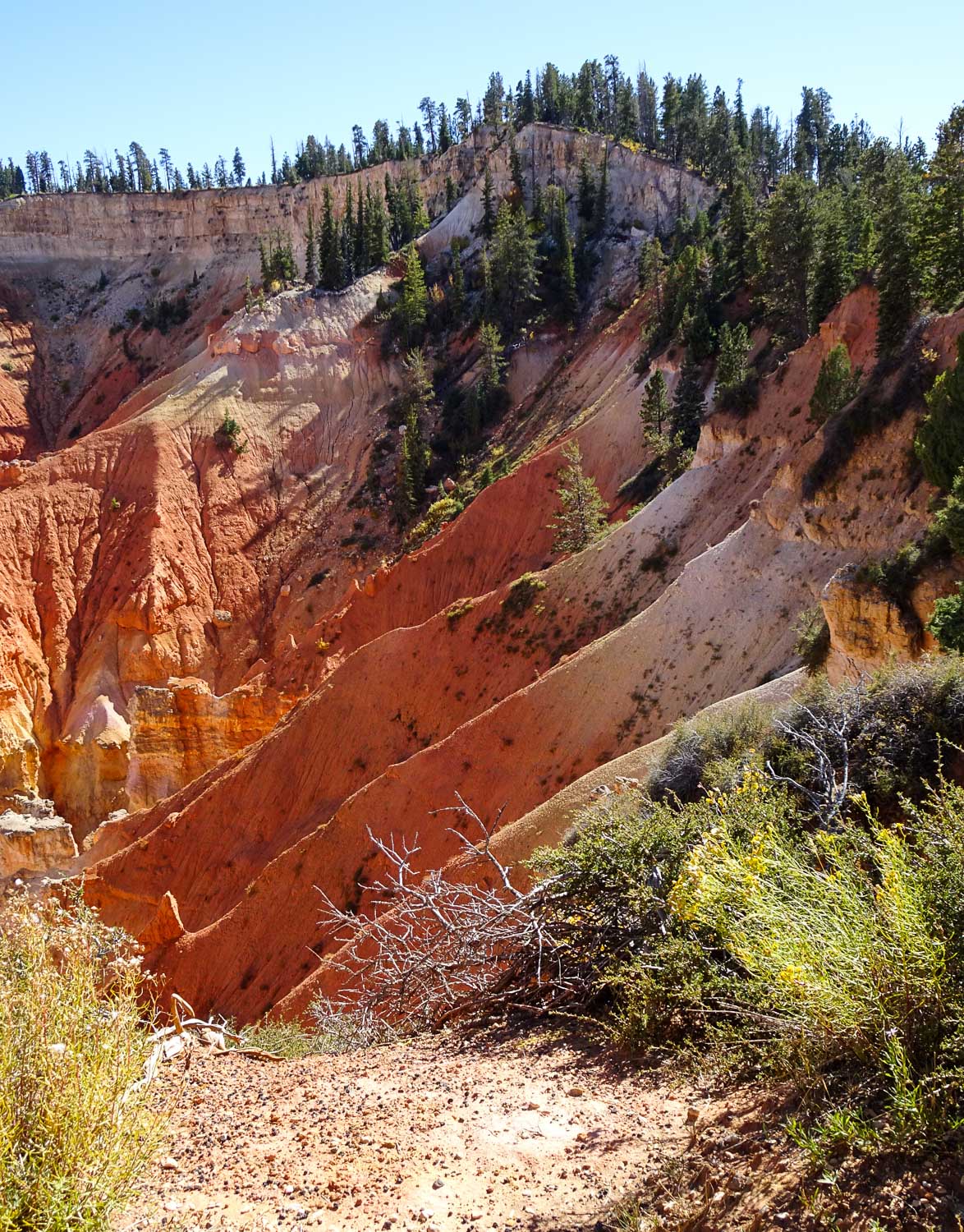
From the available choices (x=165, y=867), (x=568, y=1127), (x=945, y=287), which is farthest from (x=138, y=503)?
(x=568, y=1127)

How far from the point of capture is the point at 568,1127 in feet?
18.9

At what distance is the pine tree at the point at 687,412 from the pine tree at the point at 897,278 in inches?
396

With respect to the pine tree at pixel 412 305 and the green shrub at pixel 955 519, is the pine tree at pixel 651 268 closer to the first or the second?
the pine tree at pixel 412 305

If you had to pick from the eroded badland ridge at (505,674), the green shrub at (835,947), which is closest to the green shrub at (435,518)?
the eroded badland ridge at (505,674)

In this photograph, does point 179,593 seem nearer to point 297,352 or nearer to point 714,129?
point 297,352

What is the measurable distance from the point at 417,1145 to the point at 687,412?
126 ft

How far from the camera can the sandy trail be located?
497 cm

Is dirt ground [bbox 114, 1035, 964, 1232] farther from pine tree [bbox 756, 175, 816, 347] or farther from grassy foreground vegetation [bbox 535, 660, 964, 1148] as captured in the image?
pine tree [bbox 756, 175, 816, 347]

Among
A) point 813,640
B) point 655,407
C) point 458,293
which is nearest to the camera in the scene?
point 813,640

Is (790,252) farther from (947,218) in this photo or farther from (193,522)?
(193,522)

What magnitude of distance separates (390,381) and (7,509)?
26.9 m

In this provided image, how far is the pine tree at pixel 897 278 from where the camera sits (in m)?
29.6

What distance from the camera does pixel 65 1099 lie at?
457 centimetres

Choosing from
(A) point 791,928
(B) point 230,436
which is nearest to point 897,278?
(A) point 791,928
